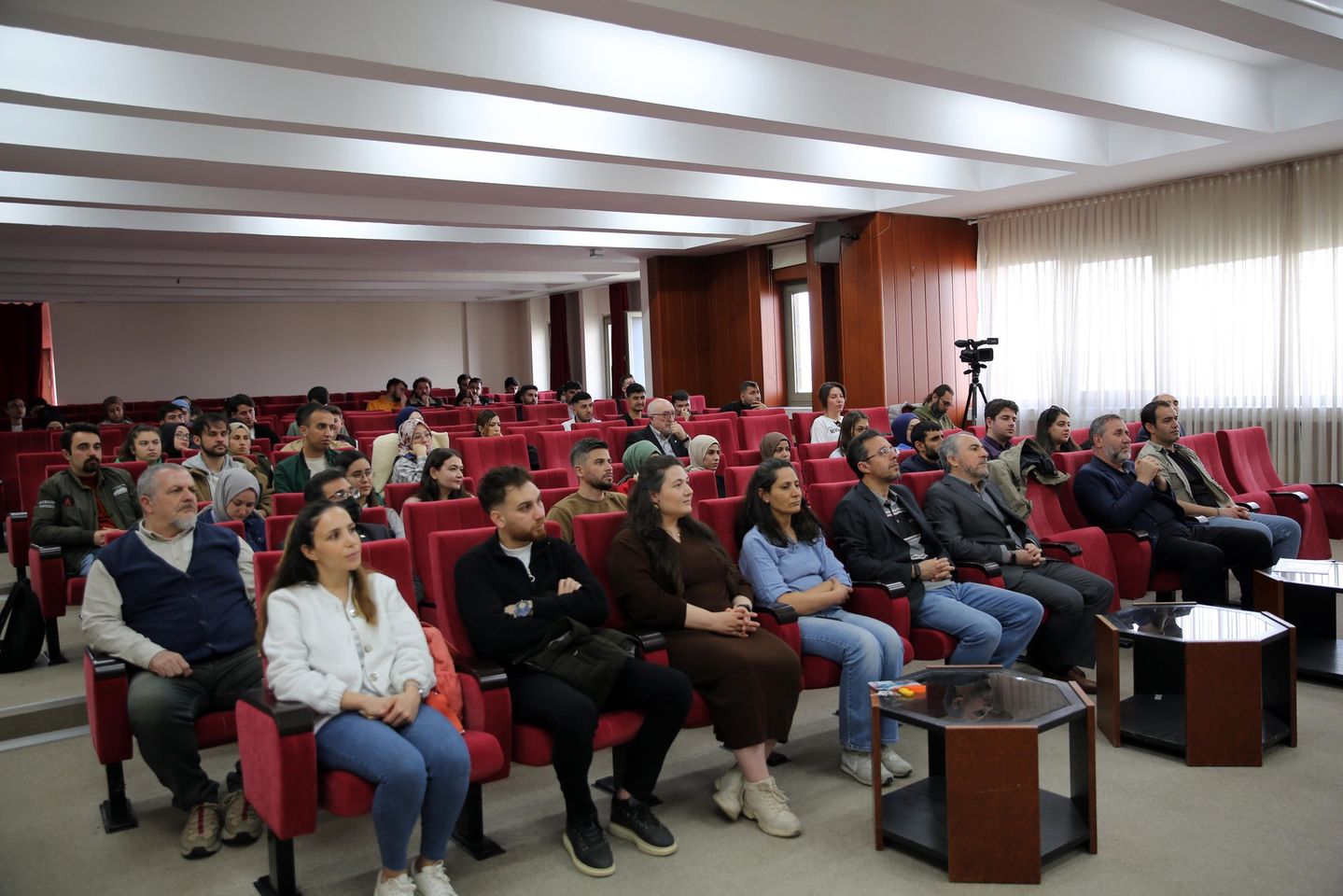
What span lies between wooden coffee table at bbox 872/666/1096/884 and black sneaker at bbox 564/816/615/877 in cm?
77

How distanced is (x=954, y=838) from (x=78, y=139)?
19.9 feet

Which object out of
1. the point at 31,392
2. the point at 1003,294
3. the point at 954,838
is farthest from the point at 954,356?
the point at 31,392

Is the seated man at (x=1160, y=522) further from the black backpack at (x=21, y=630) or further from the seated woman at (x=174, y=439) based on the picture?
the seated woman at (x=174, y=439)

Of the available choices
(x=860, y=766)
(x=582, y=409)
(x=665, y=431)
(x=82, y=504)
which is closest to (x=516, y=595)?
(x=860, y=766)

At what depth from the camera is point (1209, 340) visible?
9242mm

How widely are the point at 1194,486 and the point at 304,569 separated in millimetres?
4730

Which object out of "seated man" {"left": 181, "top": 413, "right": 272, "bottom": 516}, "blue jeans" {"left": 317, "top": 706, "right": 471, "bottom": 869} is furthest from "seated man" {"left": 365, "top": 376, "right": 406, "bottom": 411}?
"blue jeans" {"left": 317, "top": 706, "right": 471, "bottom": 869}

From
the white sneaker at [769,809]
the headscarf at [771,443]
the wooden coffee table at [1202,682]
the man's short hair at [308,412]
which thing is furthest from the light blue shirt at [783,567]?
the man's short hair at [308,412]

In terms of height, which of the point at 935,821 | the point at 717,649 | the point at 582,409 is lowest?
the point at 935,821

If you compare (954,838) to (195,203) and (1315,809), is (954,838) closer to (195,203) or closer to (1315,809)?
(1315,809)

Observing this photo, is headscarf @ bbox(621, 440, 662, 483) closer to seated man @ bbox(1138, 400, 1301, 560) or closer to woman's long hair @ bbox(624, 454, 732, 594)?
woman's long hair @ bbox(624, 454, 732, 594)

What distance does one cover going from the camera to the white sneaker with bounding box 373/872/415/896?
260cm

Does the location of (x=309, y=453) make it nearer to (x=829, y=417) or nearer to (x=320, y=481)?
(x=320, y=481)

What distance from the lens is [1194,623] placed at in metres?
3.70
